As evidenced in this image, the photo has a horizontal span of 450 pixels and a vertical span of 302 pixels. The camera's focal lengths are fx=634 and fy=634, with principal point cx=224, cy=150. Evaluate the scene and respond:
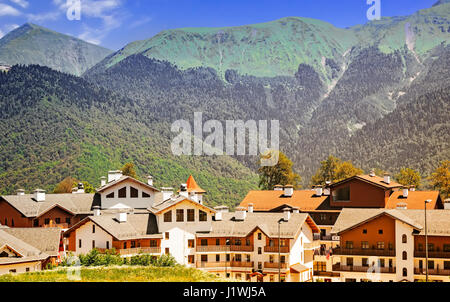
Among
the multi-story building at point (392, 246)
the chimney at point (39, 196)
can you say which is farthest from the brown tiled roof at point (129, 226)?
the multi-story building at point (392, 246)

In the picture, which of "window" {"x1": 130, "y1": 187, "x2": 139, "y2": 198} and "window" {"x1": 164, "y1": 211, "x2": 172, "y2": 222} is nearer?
"window" {"x1": 164, "y1": 211, "x2": 172, "y2": 222}

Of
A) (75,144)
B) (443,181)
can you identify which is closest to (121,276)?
(443,181)

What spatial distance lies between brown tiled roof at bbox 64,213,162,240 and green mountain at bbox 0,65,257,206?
70.3 metres

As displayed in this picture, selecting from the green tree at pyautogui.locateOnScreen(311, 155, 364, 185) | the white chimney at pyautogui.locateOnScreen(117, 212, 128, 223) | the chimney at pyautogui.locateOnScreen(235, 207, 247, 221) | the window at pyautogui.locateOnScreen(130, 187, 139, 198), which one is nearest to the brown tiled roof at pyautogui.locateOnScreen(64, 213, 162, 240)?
the white chimney at pyautogui.locateOnScreen(117, 212, 128, 223)

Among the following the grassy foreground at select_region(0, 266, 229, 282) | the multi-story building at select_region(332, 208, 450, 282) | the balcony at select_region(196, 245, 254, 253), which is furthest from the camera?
the balcony at select_region(196, 245, 254, 253)

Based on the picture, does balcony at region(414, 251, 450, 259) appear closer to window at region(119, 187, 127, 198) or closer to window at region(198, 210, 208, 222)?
window at region(198, 210, 208, 222)

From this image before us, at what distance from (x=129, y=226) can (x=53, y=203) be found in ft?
45.9

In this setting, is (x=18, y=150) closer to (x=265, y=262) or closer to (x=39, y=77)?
(x=39, y=77)

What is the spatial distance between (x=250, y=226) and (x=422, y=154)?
140753mm

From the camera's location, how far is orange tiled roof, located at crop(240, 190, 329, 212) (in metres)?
71.9

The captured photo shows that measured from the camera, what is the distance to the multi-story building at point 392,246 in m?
52.4
